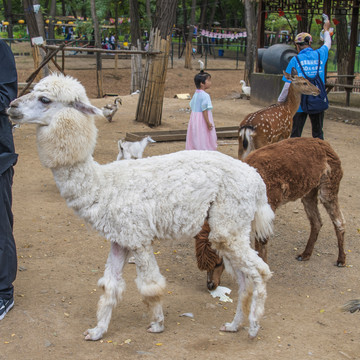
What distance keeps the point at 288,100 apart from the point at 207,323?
15.4 feet

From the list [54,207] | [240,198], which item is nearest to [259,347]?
[240,198]

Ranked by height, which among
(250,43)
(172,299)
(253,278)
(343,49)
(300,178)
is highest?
(250,43)

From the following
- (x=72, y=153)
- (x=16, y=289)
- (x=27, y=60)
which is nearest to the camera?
(x=72, y=153)

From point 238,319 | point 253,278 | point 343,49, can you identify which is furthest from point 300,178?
point 343,49

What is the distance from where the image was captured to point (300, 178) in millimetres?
4902

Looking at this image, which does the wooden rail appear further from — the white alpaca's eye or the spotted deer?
the white alpaca's eye

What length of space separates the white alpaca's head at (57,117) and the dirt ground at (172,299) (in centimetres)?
64

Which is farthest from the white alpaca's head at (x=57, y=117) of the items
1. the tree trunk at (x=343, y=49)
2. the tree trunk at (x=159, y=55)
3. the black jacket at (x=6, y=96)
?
the tree trunk at (x=343, y=49)

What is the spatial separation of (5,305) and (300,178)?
2934 millimetres

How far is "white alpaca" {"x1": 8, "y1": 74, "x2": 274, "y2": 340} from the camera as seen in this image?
11.1 feet

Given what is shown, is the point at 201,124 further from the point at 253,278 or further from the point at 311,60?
the point at 253,278

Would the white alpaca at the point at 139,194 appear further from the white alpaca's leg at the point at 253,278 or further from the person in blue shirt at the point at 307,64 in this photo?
the person in blue shirt at the point at 307,64

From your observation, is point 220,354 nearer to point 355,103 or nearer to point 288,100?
point 288,100

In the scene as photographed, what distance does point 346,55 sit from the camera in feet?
59.2
